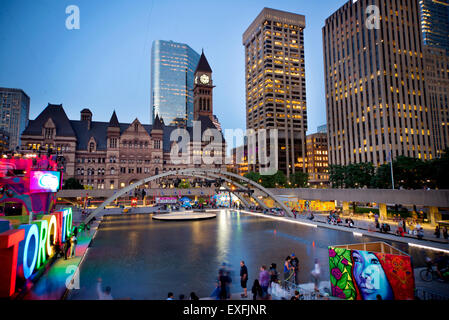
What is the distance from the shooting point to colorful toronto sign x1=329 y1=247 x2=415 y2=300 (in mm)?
10516

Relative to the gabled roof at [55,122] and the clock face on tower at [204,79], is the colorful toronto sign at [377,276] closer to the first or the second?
the gabled roof at [55,122]

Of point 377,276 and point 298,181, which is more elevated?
point 298,181

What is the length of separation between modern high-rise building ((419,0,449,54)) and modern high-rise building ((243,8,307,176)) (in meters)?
75.0

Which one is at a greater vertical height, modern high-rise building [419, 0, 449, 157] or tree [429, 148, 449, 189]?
modern high-rise building [419, 0, 449, 157]

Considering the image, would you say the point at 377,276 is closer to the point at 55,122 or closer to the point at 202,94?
the point at 55,122

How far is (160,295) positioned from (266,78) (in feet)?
504

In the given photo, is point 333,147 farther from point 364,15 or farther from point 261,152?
point 364,15

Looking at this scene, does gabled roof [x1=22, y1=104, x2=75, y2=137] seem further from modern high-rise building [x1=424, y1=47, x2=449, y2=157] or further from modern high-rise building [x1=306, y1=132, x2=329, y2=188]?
modern high-rise building [x1=424, y1=47, x2=449, y2=157]

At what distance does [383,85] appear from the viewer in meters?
97.7

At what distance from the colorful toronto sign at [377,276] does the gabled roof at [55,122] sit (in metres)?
92.8

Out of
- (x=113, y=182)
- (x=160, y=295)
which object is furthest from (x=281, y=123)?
(x=160, y=295)

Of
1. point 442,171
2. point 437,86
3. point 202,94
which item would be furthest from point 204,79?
point 437,86

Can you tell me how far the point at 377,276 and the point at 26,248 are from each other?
1658cm

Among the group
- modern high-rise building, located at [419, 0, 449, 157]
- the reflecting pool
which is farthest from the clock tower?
modern high-rise building, located at [419, 0, 449, 157]
